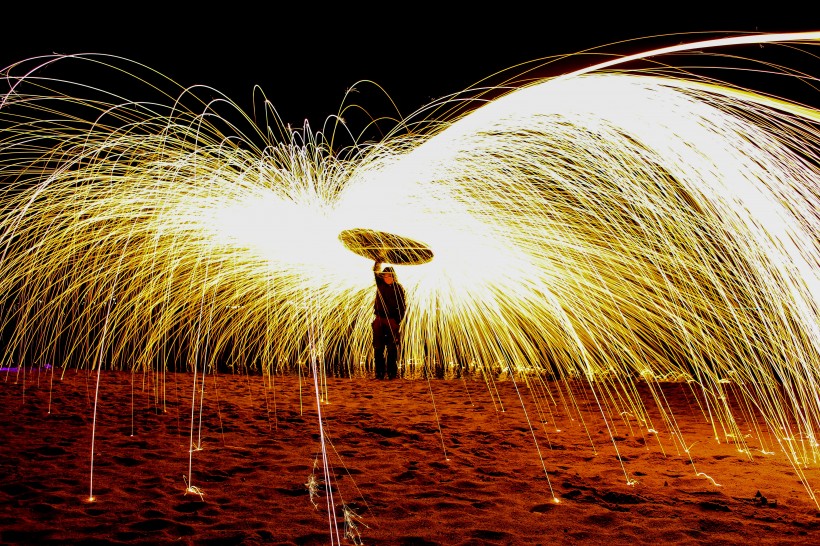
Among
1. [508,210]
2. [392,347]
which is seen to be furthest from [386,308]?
[508,210]

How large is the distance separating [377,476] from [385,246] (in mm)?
5893

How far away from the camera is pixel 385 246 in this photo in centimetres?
1004

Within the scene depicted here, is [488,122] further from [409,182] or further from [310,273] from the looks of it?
[310,273]

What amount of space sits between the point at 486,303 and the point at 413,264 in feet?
5.11

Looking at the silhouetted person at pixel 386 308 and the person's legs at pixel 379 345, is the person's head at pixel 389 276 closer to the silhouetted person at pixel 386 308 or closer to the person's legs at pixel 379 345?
the silhouetted person at pixel 386 308

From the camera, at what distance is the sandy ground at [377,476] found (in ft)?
11.2

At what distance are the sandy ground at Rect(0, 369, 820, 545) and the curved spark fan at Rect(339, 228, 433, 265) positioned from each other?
2952mm

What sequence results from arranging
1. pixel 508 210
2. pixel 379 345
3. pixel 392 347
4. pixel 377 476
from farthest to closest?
pixel 392 347
pixel 379 345
pixel 508 210
pixel 377 476

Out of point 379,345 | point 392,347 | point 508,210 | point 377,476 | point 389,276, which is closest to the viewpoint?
point 377,476

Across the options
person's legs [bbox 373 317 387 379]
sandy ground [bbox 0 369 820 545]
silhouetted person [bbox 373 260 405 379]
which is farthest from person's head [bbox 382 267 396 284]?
sandy ground [bbox 0 369 820 545]

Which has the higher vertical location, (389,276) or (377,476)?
(389,276)

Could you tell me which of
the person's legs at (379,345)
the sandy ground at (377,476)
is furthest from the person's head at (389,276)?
the sandy ground at (377,476)

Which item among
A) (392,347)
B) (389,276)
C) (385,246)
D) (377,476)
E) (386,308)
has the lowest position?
(377,476)

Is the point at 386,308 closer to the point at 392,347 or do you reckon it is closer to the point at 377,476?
the point at 392,347
